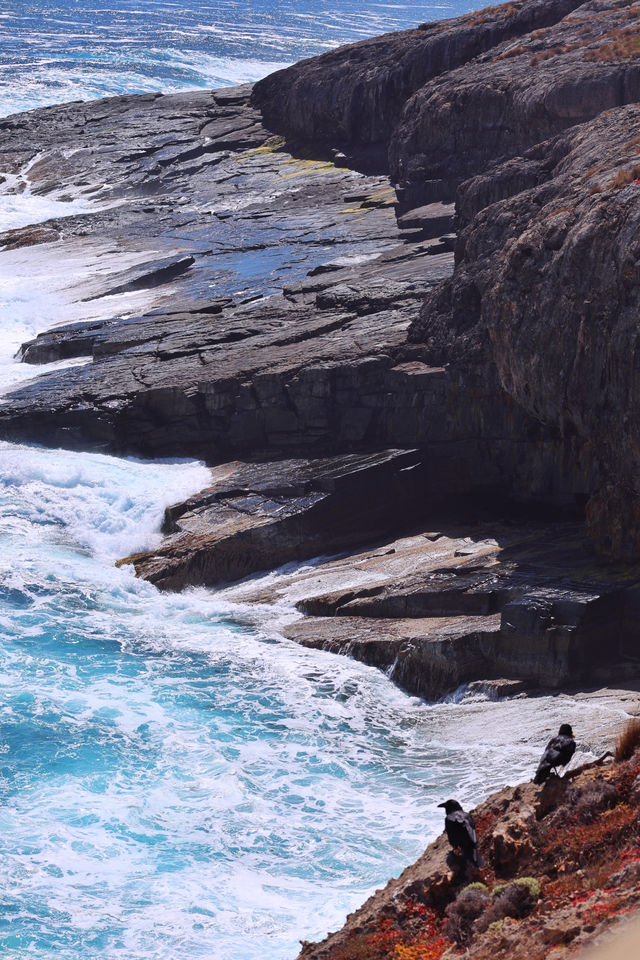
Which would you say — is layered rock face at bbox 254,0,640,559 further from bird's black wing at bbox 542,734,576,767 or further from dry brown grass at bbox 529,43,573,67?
bird's black wing at bbox 542,734,576,767

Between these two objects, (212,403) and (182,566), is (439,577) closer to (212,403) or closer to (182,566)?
(182,566)

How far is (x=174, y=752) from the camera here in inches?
953

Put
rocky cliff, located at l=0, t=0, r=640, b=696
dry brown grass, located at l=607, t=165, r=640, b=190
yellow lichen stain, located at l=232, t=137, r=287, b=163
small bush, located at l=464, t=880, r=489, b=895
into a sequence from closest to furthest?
small bush, located at l=464, t=880, r=489, b=895, rocky cliff, located at l=0, t=0, r=640, b=696, dry brown grass, located at l=607, t=165, r=640, b=190, yellow lichen stain, located at l=232, t=137, r=287, b=163

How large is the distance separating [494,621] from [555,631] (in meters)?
1.90

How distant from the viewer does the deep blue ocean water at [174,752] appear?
19188mm

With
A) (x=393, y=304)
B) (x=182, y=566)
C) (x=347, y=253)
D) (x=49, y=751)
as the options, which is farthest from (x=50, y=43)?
(x=49, y=751)

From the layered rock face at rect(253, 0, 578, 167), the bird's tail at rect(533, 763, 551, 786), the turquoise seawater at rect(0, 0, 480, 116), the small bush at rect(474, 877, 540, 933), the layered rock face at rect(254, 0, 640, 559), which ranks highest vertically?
the turquoise seawater at rect(0, 0, 480, 116)

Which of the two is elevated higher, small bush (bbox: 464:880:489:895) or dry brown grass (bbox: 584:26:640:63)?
dry brown grass (bbox: 584:26:640:63)

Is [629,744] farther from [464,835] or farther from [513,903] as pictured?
[513,903]

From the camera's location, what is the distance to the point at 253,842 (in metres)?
21.0

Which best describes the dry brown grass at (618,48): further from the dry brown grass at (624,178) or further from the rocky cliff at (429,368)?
the dry brown grass at (624,178)

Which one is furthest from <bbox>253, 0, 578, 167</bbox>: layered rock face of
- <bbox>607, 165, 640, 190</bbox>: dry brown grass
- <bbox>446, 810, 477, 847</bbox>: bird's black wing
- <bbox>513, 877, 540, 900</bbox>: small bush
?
<bbox>513, 877, 540, 900</bbox>: small bush

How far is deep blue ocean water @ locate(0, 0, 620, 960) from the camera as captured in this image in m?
19.2

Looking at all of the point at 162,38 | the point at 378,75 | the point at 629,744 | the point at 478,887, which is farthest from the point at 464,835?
the point at 162,38
